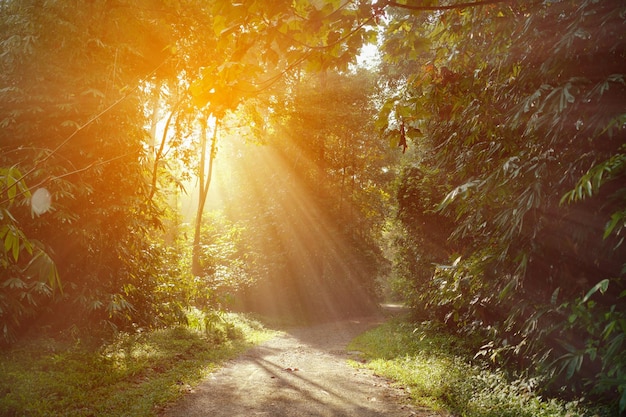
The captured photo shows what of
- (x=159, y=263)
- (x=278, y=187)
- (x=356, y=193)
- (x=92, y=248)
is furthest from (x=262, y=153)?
(x=92, y=248)

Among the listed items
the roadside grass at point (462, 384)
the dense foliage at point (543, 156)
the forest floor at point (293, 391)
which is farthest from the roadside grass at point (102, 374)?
the dense foliage at point (543, 156)

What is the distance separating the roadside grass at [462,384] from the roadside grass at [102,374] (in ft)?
13.1

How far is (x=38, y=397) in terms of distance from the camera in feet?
18.6

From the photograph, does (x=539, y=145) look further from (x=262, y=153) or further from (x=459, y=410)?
(x=262, y=153)

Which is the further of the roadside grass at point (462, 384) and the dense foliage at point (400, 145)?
the roadside grass at point (462, 384)

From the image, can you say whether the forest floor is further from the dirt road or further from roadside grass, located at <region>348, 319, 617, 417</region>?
roadside grass, located at <region>348, 319, 617, 417</region>

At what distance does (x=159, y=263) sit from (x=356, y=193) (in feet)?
58.4

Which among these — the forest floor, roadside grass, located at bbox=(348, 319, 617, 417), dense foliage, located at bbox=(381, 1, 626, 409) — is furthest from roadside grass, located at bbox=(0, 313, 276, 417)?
dense foliage, located at bbox=(381, 1, 626, 409)

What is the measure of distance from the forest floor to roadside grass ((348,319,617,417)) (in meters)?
0.39

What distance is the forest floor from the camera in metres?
6.30

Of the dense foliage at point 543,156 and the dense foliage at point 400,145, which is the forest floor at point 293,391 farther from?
→ the dense foliage at point 543,156

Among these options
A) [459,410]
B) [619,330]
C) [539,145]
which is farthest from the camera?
[459,410]

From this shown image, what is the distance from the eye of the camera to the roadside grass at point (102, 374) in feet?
18.5

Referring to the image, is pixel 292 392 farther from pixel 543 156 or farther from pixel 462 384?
pixel 543 156
